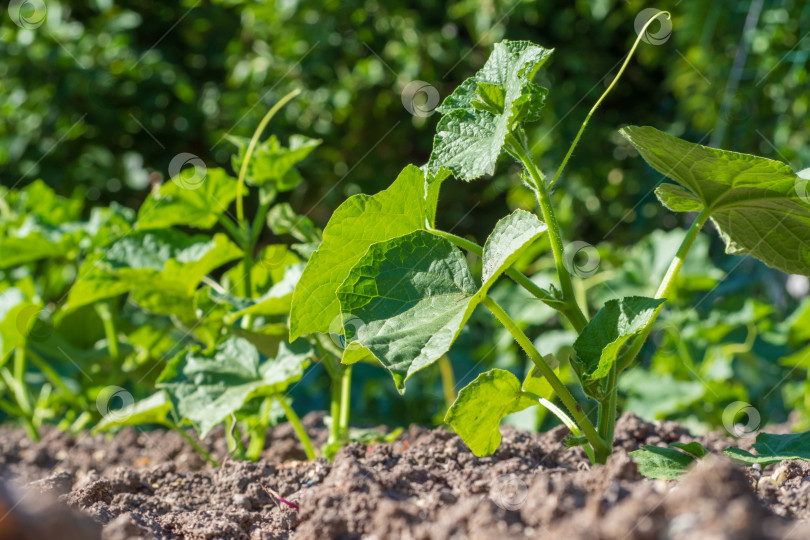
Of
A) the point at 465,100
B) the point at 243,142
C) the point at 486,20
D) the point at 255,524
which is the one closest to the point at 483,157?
the point at 465,100

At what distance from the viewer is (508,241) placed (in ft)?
2.66

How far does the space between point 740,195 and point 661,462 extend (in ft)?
1.16

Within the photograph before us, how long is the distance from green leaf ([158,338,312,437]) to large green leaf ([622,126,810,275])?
593 mm

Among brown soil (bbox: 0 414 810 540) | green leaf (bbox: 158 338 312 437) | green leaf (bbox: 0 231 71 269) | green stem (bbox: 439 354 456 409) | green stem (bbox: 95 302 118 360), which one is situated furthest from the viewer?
green stem (bbox: 439 354 456 409)

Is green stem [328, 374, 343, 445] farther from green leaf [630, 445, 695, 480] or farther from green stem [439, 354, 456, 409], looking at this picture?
green stem [439, 354, 456, 409]

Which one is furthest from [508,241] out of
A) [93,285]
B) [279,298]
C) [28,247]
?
[28,247]

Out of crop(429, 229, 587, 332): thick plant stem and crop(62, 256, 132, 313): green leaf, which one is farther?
crop(62, 256, 132, 313): green leaf

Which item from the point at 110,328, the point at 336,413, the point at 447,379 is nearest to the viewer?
the point at 336,413

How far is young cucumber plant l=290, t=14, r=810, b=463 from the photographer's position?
2.65ft

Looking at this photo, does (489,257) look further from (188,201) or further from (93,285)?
(93,285)

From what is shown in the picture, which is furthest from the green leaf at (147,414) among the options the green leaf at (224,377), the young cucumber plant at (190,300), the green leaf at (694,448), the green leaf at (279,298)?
the green leaf at (694,448)

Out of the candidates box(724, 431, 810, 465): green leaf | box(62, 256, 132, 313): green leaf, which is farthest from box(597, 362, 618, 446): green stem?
box(62, 256, 132, 313): green leaf

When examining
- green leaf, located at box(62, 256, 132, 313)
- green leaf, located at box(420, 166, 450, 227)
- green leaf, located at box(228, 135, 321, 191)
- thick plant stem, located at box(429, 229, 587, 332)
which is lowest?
Answer: thick plant stem, located at box(429, 229, 587, 332)

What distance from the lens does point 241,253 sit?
52.6 inches
